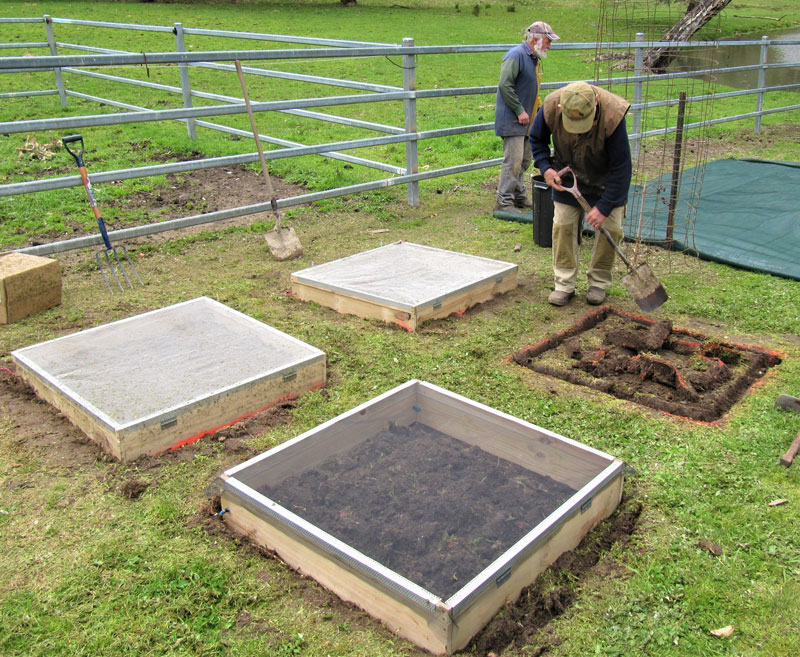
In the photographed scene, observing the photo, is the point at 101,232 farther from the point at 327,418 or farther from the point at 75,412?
the point at 327,418

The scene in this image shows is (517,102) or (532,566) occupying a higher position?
(517,102)

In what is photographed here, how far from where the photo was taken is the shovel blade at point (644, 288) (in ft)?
16.0

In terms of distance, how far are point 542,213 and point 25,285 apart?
4181 mm

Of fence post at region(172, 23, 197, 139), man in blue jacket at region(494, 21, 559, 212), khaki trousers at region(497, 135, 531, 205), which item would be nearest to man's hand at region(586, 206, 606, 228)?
man in blue jacket at region(494, 21, 559, 212)

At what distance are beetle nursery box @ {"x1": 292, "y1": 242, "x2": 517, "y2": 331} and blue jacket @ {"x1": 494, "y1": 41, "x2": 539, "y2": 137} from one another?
2048 mm

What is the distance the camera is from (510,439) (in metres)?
3.30

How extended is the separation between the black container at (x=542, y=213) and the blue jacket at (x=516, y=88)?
1.08 metres

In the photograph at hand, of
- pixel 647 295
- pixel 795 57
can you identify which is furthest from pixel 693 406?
pixel 795 57

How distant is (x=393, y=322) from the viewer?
15.8ft

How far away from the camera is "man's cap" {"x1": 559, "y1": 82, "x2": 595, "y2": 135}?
439 cm

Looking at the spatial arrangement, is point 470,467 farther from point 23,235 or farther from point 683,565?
point 23,235

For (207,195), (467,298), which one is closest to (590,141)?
(467,298)

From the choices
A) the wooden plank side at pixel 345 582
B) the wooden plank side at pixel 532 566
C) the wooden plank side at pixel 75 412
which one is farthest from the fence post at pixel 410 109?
the wooden plank side at pixel 345 582

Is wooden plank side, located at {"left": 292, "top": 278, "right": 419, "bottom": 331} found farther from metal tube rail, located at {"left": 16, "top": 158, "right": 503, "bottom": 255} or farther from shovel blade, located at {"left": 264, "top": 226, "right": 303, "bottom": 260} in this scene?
metal tube rail, located at {"left": 16, "top": 158, "right": 503, "bottom": 255}
